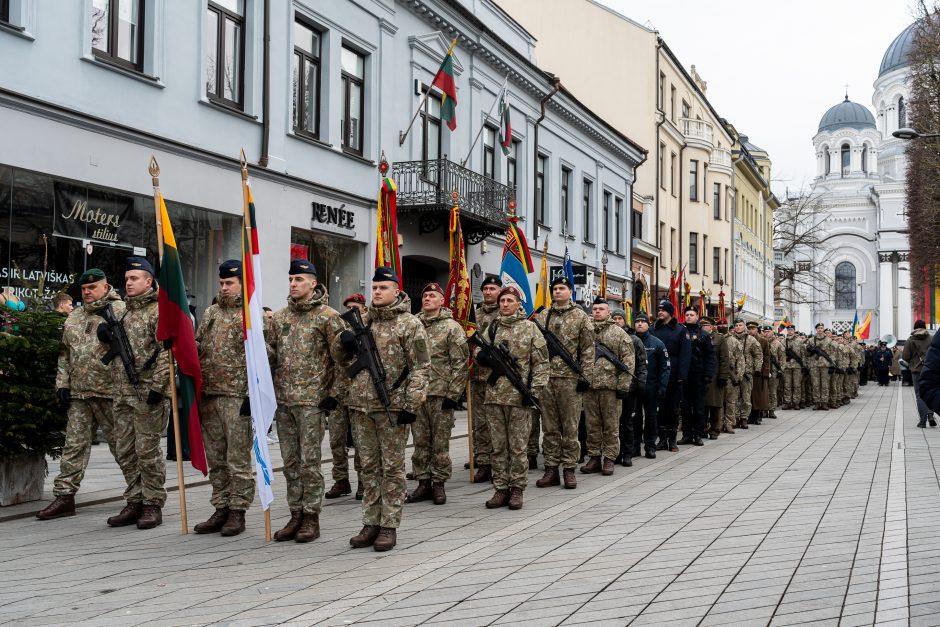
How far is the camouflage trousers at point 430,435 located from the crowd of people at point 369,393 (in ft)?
0.05

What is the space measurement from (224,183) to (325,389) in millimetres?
8623

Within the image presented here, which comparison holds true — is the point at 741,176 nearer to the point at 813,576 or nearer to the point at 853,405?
the point at 853,405

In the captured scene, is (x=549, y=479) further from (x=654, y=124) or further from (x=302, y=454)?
(x=654, y=124)

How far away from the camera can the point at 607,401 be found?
11289 millimetres

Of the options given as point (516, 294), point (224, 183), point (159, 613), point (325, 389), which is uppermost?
point (224, 183)

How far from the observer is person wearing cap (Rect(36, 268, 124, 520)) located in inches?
309

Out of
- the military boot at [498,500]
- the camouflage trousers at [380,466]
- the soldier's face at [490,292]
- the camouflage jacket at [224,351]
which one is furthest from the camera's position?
the soldier's face at [490,292]

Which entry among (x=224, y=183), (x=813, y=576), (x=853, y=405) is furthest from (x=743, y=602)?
(x=853, y=405)

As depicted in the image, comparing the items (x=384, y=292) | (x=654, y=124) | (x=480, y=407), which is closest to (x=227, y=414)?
(x=384, y=292)

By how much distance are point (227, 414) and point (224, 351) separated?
474mm

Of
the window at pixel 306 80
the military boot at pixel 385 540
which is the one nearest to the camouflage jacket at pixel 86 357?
the military boot at pixel 385 540

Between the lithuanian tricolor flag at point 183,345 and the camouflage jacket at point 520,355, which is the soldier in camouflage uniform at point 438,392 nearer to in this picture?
the camouflage jacket at point 520,355

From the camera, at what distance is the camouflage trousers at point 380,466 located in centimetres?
694

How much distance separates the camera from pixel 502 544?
7133 mm
